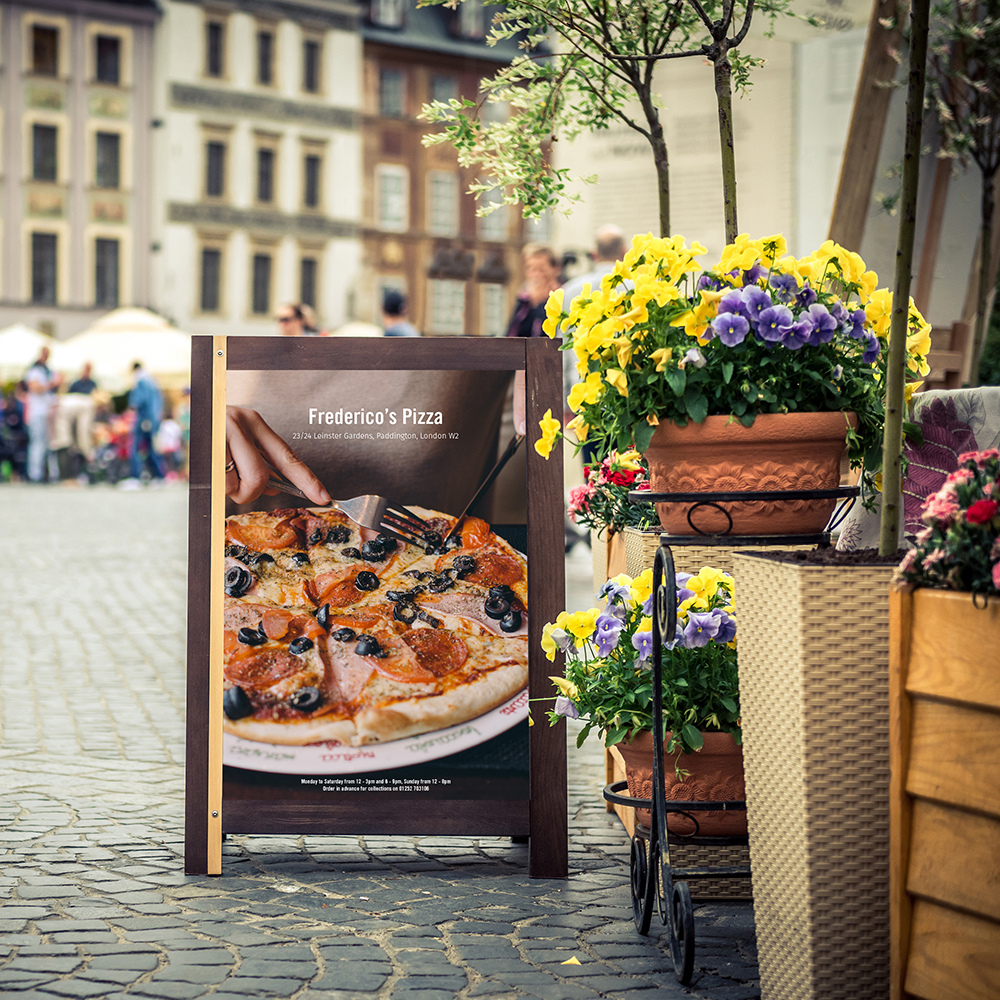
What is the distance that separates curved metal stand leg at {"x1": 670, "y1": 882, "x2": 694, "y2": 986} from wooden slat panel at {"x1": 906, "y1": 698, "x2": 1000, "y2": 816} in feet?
2.38

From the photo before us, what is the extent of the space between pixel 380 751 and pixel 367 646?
275 millimetres

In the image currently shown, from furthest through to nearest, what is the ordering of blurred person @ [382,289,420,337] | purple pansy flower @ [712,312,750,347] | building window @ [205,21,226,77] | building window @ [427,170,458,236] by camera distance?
building window @ [427,170,458,236] → building window @ [205,21,226,77] → blurred person @ [382,289,420,337] → purple pansy flower @ [712,312,750,347]

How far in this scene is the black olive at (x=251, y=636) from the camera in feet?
12.7

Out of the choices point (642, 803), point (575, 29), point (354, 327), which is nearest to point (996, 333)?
point (575, 29)

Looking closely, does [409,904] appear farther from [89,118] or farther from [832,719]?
[89,118]

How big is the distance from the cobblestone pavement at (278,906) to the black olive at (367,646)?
0.58m

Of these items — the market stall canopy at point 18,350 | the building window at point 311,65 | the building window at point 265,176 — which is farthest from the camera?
the building window at point 311,65

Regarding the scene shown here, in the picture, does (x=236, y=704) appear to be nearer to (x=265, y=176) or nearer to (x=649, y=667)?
(x=649, y=667)

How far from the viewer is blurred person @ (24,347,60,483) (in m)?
25.7

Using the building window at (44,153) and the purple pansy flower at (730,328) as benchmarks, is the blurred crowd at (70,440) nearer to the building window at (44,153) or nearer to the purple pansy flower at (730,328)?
the building window at (44,153)

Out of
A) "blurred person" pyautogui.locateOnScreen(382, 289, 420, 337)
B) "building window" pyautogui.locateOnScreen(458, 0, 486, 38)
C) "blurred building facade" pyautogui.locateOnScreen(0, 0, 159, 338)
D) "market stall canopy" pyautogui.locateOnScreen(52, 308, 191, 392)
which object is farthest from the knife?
"building window" pyautogui.locateOnScreen(458, 0, 486, 38)

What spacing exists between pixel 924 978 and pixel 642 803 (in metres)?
1.00

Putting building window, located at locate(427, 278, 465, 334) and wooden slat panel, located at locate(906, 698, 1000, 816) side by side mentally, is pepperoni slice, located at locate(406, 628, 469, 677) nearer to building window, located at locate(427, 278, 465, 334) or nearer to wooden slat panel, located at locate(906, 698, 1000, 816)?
wooden slat panel, located at locate(906, 698, 1000, 816)

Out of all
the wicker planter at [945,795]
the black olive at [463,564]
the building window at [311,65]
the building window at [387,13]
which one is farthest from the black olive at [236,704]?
the building window at [387,13]
